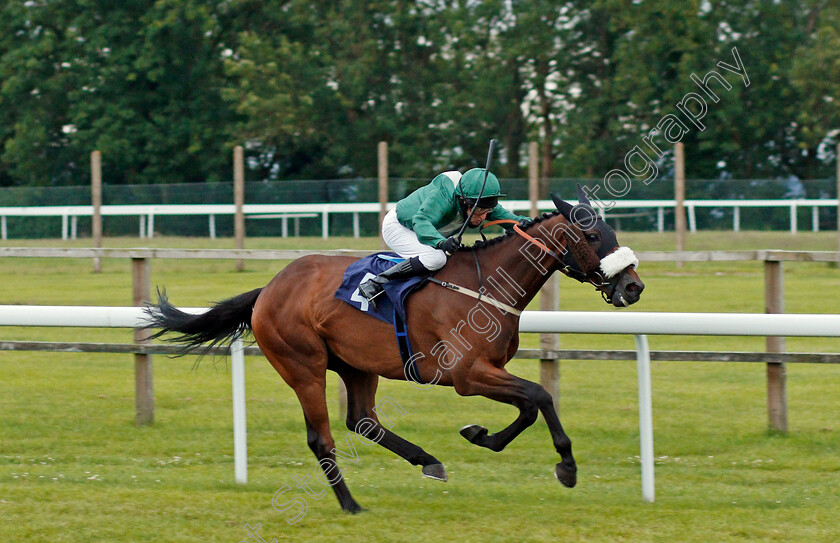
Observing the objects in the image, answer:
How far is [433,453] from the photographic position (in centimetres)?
589

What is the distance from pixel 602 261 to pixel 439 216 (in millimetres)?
869

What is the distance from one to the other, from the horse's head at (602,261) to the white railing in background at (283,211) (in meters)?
8.65

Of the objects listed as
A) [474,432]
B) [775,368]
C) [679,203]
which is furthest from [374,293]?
[679,203]

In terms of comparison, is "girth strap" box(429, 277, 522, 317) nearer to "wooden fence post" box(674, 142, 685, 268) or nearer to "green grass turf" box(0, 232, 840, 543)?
"green grass turf" box(0, 232, 840, 543)

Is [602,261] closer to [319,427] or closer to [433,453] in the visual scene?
[319,427]

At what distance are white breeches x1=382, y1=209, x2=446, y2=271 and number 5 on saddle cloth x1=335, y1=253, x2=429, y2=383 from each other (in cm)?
8

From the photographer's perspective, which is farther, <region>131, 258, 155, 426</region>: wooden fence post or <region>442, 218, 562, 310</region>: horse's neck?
<region>131, 258, 155, 426</region>: wooden fence post

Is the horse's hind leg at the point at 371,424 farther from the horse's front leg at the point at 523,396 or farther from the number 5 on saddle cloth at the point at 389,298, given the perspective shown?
the horse's front leg at the point at 523,396

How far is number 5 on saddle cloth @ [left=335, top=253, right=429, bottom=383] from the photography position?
4.75 metres

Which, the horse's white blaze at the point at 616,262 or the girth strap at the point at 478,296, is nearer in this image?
the horse's white blaze at the point at 616,262

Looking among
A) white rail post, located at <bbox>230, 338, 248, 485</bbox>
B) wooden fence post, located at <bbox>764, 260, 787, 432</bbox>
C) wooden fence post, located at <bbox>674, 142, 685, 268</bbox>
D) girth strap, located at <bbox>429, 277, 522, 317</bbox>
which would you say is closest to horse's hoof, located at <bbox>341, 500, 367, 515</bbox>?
white rail post, located at <bbox>230, 338, 248, 485</bbox>

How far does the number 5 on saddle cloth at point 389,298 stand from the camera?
475 centimetres

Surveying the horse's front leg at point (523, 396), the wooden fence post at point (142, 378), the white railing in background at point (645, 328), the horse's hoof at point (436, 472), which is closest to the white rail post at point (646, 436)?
the white railing in background at point (645, 328)

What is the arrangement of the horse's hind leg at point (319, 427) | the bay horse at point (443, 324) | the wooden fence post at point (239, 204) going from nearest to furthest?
the bay horse at point (443, 324) → the horse's hind leg at point (319, 427) → the wooden fence post at point (239, 204)
